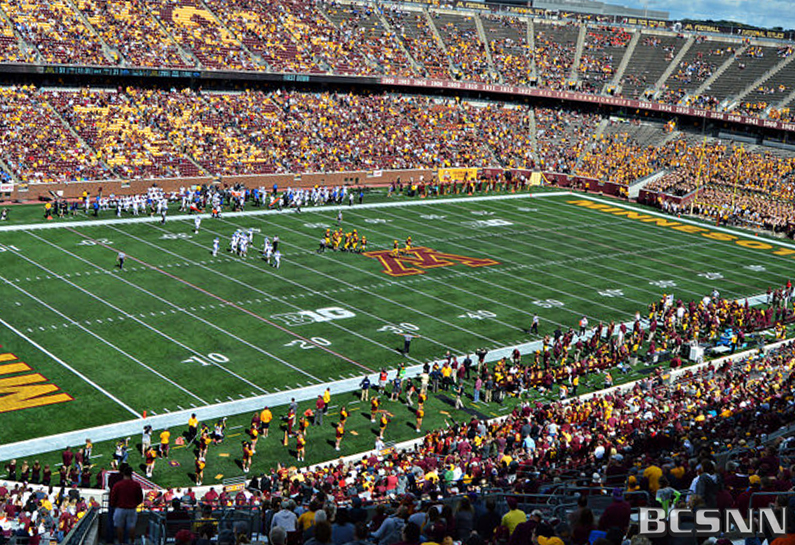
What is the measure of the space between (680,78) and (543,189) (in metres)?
17.6

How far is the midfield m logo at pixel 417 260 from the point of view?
126ft

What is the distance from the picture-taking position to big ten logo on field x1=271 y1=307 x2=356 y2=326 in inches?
1216

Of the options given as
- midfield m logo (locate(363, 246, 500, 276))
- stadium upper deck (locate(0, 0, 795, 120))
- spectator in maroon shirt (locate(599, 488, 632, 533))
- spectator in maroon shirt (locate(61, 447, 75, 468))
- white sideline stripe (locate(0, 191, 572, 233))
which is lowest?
spectator in maroon shirt (locate(61, 447, 75, 468))

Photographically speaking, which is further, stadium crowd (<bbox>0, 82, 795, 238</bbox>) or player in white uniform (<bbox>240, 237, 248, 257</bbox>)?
stadium crowd (<bbox>0, 82, 795, 238</bbox>)

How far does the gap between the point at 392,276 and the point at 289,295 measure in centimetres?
529

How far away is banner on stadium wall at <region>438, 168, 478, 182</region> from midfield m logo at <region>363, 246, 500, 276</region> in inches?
781

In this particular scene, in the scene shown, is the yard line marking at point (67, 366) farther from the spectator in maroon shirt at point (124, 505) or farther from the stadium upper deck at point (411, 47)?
the stadium upper deck at point (411, 47)

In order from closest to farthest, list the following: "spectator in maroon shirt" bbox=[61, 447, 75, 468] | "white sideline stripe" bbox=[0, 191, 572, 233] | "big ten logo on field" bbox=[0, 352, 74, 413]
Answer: "spectator in maroon shirt" bbox=[61, 447, 75, 468]
"big ten logo on field" bbox=[0, 352, 74, 413]
"white sideline stripe" bbox=[0, 191, 572, 233]

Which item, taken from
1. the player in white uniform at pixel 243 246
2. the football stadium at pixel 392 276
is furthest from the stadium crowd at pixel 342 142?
the player in white uniform at pixel 243 246

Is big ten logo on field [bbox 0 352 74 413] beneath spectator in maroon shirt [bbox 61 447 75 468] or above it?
beneath

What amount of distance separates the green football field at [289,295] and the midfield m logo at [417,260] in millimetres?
165

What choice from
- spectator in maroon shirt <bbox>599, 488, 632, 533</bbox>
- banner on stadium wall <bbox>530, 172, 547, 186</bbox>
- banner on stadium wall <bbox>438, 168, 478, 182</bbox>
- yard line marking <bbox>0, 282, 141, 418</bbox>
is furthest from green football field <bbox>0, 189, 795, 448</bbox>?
spectator in maroon shirt <bbox>599, 488, 632, 533</bbox>

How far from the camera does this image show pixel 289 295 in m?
33.5

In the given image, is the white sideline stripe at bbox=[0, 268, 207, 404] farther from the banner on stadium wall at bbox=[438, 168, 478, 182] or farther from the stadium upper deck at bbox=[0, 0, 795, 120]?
the banner on stadium wall at bbox=[438, 168, 478, 182]
